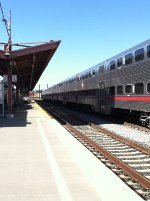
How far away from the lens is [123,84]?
68.5ft

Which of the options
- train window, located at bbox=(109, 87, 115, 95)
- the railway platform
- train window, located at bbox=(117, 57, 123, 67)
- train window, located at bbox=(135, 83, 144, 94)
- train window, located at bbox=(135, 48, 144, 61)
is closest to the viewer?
the railway platform

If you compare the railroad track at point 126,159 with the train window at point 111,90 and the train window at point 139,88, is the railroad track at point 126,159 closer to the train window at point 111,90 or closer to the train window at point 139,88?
the train window at point 139,88

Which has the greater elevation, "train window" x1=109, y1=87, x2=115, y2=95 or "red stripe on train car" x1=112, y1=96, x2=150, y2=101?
"train window" x1=109, y1=87, x2=115, y2=95

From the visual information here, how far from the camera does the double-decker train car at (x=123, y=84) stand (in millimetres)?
17578

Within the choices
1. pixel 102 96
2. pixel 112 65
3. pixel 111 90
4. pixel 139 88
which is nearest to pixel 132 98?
pixel 139 88

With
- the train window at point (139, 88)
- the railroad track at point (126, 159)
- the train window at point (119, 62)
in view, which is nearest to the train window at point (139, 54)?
the train window at point (139, 88)

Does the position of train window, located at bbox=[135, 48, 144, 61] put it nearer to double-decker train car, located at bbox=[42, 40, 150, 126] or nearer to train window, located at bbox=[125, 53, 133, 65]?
double-decker train car, located at bbox=[42, 40, 150, 126]

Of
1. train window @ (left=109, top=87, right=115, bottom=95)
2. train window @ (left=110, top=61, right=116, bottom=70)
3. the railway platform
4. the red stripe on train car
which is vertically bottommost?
the railway platform

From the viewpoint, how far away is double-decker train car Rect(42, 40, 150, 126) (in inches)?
692

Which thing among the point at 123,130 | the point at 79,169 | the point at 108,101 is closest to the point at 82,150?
the point at 79,169

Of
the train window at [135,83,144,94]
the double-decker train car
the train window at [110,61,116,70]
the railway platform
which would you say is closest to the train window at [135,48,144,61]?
the double-decker train car

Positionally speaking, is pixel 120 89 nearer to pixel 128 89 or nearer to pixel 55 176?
pixel 128 89

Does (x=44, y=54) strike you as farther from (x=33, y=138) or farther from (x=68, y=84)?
(x=68, y=84)

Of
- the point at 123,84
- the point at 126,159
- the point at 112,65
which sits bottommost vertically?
the point at 126,159
